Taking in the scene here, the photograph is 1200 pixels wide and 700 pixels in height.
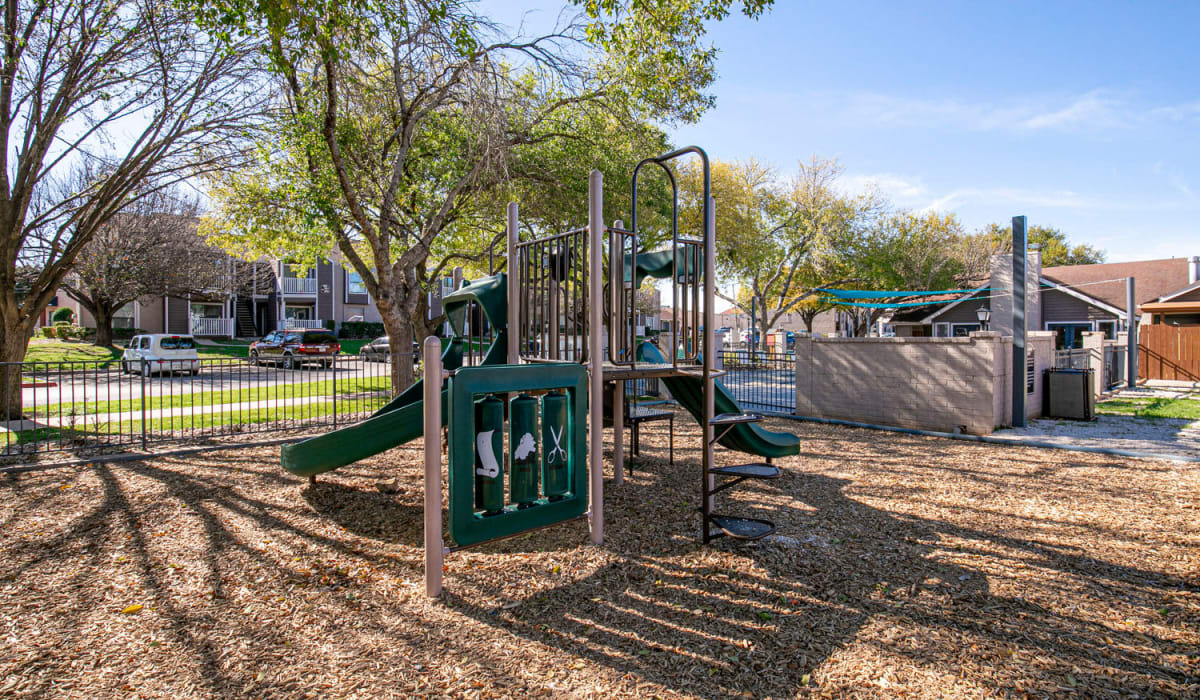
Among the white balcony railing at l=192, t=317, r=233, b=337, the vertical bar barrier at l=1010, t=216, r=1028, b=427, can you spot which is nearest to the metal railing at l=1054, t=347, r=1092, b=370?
the vertical bar barrier at l=1010, t=216, r=1028, b=427

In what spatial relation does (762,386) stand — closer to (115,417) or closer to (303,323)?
(115,417)

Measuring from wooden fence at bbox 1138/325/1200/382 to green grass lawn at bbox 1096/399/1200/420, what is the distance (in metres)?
6.93

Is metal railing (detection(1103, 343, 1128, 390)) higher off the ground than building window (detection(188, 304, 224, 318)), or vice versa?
building window (detection(188, 304, 224, 318))

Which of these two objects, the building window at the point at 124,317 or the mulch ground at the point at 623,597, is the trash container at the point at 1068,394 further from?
the building window at the point at 124,317

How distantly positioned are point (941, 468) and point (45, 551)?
891 cm

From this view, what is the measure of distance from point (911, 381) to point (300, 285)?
39.2 metres

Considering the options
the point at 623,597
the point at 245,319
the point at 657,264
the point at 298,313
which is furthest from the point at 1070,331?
the point at 245,319

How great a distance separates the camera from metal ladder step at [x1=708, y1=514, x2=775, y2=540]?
4.43 metres

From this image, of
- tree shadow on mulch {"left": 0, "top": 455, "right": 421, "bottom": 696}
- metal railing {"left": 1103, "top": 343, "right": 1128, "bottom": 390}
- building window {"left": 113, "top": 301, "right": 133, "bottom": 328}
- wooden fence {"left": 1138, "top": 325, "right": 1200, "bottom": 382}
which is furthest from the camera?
building window {"left": 113, "top": 301, "right": 133, "bottom": 328}

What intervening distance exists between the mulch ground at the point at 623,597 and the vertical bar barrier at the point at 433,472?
0.19 meters

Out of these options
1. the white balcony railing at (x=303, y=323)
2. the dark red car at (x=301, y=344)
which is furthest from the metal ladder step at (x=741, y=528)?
the white balcony railing at (x=303, y=323)

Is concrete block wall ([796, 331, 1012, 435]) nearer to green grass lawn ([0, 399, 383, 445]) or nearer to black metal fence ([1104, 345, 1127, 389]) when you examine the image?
green grass lawn ([0, 399, 383, 445])

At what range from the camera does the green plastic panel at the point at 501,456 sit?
3.91 meters

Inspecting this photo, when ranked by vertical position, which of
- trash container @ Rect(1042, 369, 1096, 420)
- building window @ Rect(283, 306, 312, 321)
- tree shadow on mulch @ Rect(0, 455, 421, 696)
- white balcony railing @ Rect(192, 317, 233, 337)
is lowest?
tree shadow on mulch @ Rect(0, 455, 421, 696)
